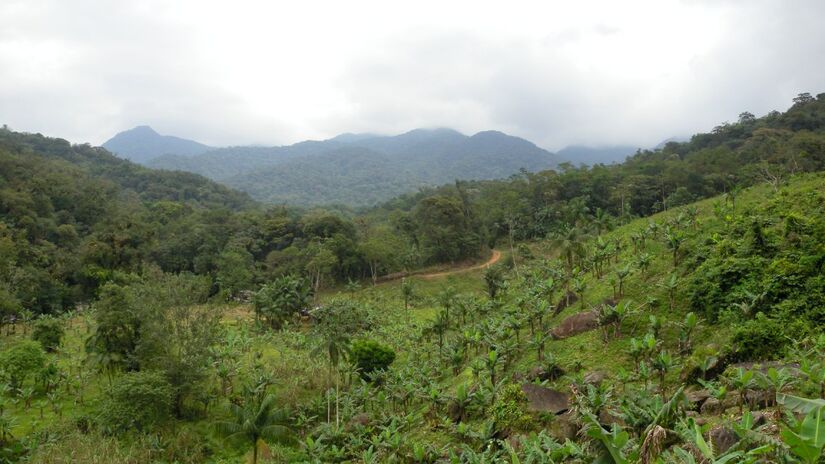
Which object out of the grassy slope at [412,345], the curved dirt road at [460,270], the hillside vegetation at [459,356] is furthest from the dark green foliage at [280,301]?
the curved dirt road at [460,270]

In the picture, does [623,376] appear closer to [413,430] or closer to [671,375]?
[671,375]

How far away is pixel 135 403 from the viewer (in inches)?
842

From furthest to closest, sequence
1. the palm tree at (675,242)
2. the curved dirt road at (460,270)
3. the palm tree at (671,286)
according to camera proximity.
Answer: the curved dirt road at (460,270), the palm tree at (675,242), the palm tree at (671,286)

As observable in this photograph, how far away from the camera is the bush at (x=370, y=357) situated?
29.6 m

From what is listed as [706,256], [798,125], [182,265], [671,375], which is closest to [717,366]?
[671,375]

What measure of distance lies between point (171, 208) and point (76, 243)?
2350 cm

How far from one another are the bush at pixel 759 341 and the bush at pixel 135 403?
76.7ft

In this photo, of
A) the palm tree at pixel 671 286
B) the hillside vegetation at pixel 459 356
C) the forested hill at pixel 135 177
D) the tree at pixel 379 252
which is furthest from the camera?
the forested hill at pixel 135 177

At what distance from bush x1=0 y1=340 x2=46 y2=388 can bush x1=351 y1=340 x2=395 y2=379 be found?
698 inches

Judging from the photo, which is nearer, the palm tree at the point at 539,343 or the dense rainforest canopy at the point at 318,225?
the palm tree at the point at 539,343

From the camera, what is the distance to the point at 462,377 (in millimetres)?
24328

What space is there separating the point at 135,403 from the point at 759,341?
25.0 m

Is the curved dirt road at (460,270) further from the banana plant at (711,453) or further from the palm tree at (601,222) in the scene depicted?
the banana plant at (711,453)

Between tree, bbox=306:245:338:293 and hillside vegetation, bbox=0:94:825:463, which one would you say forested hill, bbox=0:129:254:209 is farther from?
tree, bbox=306:245:338:293
